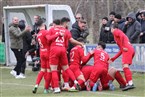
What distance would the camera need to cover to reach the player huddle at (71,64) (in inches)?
517

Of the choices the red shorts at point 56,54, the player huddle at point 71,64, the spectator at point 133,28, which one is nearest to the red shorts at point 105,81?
the player huddle at point 71,64

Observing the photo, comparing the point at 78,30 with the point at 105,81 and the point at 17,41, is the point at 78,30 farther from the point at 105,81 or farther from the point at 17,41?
the point at 17,41

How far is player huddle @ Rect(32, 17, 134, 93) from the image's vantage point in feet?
43.1

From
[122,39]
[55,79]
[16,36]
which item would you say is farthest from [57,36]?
[16,36]

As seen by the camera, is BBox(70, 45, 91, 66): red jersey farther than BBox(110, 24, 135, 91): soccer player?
Yes

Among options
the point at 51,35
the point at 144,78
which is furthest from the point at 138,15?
the point at 51,35

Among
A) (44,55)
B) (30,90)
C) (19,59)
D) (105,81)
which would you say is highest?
(44,55)

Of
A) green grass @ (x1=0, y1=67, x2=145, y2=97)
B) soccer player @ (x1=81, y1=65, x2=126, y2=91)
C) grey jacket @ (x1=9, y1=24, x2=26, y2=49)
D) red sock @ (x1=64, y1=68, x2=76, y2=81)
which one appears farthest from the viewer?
grey jacket @ (x1=9, y1=24, x2=26, y2=49)

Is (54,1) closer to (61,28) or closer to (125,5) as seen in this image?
(125,5)

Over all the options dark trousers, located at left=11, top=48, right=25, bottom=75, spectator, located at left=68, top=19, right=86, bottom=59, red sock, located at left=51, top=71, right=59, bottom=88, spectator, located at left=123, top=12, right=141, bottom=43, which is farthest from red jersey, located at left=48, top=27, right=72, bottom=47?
dark trousers, located at left=11, top=48, right=25, bottom=75

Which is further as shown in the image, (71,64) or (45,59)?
(71,64)

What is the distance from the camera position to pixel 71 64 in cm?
1382

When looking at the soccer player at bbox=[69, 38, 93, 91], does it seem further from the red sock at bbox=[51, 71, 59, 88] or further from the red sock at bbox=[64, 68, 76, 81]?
the red sock at bbox=[51, 71, 59, 88]

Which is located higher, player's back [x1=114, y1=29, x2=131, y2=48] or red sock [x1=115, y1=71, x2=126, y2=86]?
player's back [x1=114, y1=29, x2=131, y2=48]
